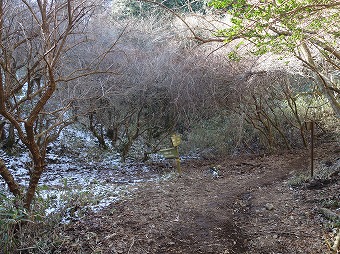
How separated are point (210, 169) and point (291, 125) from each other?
4.28 meters

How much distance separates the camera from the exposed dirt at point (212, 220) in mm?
4027

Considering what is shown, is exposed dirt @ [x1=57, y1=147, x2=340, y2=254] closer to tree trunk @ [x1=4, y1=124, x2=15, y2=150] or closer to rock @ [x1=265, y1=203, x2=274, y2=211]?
rock @ [x1=265, y1=203, x2=274, y2=211]

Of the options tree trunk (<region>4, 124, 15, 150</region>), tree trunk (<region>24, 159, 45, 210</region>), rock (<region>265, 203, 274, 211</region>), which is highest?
tree trunk (<region>4, 124, 15, 150</region>)

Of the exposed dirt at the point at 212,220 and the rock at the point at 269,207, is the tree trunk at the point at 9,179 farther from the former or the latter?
the rock at the point at 269,207

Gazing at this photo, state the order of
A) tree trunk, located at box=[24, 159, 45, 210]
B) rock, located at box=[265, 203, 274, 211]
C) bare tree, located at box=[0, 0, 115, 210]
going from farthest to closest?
1. rock, located at box=[265, 203, 274, 211]
2. tree trunk, located at box=[24, 159, 45, 210]
3. bare tree, located at box=[0, 0, 115, 210]

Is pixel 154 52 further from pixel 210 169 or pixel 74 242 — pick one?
pixel 74 242

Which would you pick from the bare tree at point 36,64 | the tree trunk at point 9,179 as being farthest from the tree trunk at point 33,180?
the tree trunk at point 9,179

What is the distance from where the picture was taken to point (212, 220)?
4.97m

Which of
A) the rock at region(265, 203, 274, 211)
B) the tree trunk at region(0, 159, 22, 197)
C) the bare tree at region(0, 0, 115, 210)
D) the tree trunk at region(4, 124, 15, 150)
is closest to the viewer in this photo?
the bare tree at region(0, 0, 115, 210)

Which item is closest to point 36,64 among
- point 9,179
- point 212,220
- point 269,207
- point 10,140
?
point 9,179

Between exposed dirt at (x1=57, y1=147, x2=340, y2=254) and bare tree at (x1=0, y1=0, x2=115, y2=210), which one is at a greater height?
bare tree at (x1=0, y1=0, x2=115, y2=210)

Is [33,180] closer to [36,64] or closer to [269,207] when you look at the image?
[36,64]

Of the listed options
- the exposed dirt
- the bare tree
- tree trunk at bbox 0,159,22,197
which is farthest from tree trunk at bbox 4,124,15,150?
tree trunk at bbox 0,159,22,197

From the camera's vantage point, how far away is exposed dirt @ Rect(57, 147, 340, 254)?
4027 mm
